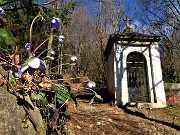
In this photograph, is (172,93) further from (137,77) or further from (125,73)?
(125,73)

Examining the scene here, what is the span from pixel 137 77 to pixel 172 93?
5.32 ft

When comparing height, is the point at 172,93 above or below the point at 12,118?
below

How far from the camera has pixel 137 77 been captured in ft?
31.0

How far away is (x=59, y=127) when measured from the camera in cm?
206

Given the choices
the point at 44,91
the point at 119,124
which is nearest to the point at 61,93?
the point at 44,91

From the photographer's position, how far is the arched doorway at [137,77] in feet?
30.2

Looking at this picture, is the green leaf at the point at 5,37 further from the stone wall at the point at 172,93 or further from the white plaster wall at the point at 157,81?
the stone wall at the point at 172,93

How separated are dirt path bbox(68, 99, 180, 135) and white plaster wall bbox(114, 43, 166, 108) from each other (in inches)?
35.5

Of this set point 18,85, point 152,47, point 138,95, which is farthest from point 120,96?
point 18,85

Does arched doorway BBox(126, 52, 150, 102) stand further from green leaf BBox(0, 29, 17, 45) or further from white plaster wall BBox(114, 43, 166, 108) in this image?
green leaf BBox(0, 29, 17, 45)

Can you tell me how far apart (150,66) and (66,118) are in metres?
7.66

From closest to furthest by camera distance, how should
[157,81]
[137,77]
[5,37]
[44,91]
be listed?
[5,37]
[44,91]
[157,81]
[137,77]

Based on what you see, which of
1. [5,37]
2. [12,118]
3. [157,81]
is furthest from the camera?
[157,81]

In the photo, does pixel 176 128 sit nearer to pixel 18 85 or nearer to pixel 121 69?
pixel 121 69
